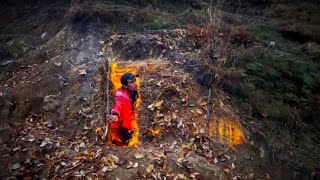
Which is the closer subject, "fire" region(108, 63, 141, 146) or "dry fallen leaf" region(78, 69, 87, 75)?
"fire" region(108, 63, 141, 146)

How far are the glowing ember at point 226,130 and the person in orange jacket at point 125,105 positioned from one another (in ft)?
5.67

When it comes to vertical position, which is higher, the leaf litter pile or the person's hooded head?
the person's hooded head

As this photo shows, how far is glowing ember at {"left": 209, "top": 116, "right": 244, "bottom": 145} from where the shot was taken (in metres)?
6.02

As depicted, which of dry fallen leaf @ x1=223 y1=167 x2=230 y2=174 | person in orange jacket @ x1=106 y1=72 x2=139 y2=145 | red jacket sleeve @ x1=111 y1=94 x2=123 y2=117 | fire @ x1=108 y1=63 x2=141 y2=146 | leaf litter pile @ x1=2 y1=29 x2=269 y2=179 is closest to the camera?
leaf litter pile @ x1=2 y1=29 x2=269 y2=179

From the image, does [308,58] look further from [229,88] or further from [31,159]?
[31,159]

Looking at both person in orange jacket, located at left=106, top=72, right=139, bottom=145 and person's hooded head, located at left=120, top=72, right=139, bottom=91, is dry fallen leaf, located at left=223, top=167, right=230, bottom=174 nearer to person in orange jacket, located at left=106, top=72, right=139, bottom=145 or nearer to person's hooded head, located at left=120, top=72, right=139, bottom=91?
person in orange jacket, located at left=106, top=72, right=139, bottom=145

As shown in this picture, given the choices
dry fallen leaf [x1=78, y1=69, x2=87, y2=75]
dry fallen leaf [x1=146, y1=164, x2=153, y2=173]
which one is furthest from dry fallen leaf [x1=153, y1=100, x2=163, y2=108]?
dry fallen leaf [x1=78, y1=69, x2=87, y2=75]

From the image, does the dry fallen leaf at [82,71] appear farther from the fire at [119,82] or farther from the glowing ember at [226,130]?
the glowing ember at [226,130]

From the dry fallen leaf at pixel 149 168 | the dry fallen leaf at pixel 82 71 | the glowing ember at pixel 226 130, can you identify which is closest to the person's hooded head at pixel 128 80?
the dry fallen leaf at pixel 149 168

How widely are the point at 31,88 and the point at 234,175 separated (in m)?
5.37

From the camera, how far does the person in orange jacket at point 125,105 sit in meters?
5.60

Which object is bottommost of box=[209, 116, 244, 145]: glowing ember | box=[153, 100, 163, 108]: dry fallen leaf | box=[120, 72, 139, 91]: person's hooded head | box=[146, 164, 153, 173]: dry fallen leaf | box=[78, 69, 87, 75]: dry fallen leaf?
box=[146, 164, 153, 173]: dry fallen leaf

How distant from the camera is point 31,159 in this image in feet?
16.4

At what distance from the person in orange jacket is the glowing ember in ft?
5.67
